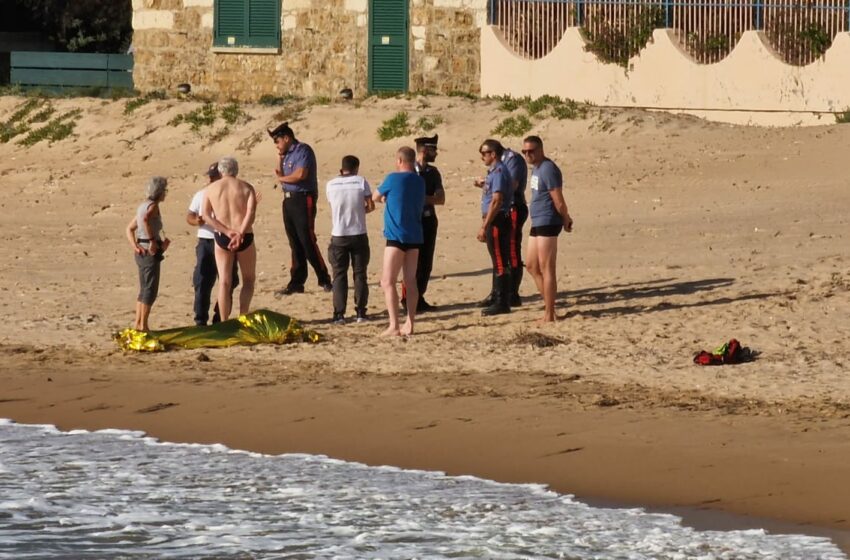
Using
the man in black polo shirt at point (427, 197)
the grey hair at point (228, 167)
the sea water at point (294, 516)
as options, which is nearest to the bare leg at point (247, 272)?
the grey hair at point (228, 167)

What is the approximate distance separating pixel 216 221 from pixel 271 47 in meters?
14.5

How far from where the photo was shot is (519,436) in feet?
34.1

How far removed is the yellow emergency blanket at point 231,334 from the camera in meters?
13.3

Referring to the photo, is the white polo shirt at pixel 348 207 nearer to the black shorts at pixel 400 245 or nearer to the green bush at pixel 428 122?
the black shorts at pixel 400 245

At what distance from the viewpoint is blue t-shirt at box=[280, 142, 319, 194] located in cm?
1520

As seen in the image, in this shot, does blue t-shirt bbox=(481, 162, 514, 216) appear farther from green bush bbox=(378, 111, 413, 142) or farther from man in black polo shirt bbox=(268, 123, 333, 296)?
green bush bbox=(378, 111, 413, 142)

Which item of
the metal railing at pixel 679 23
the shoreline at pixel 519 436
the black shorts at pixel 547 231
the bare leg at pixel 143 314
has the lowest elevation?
the shoreline at pixel 519 436

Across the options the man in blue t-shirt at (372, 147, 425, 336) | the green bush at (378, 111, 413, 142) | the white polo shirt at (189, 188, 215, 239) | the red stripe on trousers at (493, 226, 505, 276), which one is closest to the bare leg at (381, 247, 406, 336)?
the man in blue t-shirt at (372, 147, 425, 336)

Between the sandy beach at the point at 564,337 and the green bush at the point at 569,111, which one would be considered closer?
the sandy beach at the point at 564,337

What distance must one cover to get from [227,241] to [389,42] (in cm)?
1370

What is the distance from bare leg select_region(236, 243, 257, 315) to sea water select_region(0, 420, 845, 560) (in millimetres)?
3264

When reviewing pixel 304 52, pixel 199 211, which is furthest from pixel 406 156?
pixel 304 52

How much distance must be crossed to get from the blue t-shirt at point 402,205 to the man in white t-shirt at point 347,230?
639mm

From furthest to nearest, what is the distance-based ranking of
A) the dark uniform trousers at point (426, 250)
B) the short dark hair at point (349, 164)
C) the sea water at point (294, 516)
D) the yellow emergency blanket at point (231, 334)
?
the dark uniform trousers at point (426, 250) → the short dark hair at point (349, 164) → the yellow emergency blanket at point (231, 334) → the sea water at point (294, 516)
